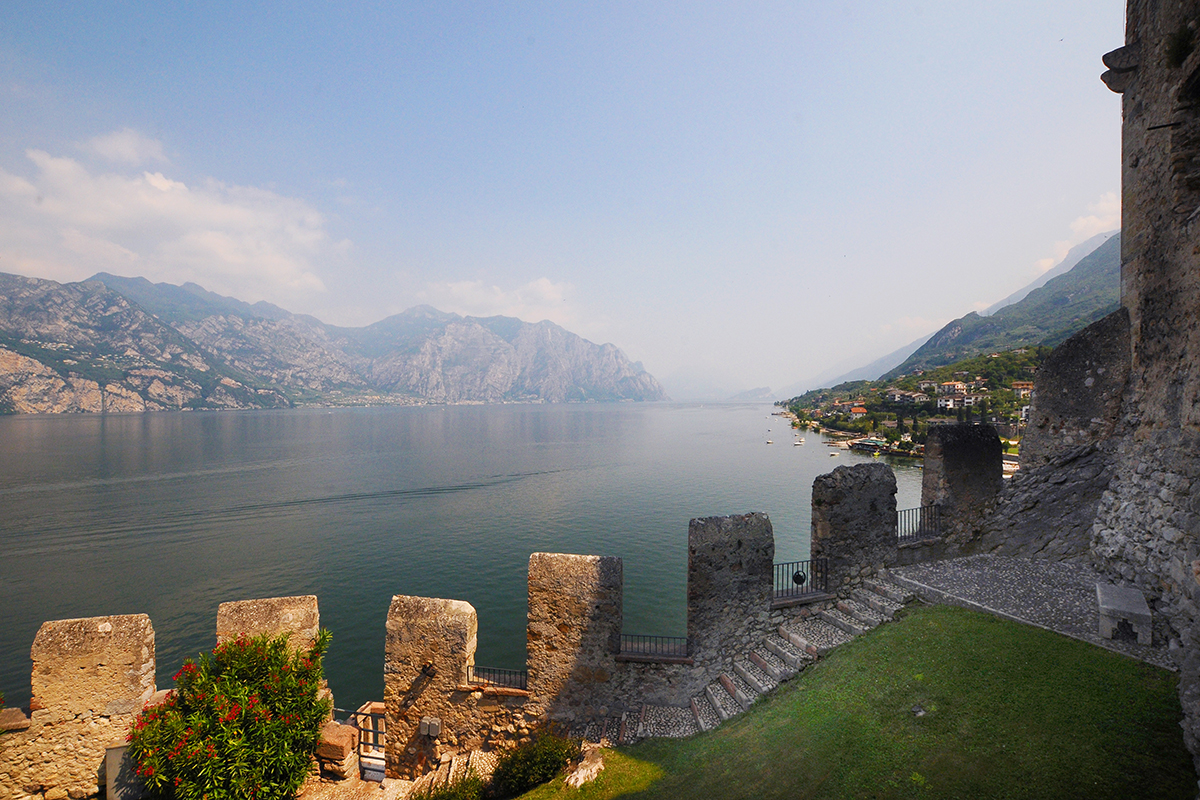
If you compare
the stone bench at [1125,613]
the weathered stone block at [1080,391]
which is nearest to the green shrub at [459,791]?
the stone bench at [1125,613]

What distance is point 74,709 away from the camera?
7.42 meters

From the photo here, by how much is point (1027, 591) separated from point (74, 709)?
17971 mm

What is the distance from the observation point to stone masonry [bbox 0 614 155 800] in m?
7.30

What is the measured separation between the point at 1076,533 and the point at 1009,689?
7.05m

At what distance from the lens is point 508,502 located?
139 feet

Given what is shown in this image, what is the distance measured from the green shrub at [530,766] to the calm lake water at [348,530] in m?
10.1

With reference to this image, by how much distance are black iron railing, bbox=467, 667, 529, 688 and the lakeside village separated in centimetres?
5536

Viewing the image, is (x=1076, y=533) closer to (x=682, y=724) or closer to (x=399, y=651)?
(x=682, y=724)

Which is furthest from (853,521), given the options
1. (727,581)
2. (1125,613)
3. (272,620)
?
(272,620)

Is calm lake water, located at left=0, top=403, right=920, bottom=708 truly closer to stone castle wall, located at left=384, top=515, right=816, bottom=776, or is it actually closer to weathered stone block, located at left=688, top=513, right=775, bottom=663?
stone castle wall, located at left=384, top=515, right=816, bottom=776

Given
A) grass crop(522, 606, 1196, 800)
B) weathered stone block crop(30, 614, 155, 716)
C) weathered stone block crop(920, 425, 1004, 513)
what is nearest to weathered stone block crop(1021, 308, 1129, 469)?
weathered stone block crop(920, 425, 1004, 513)

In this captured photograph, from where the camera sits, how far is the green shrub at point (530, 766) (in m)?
7.48

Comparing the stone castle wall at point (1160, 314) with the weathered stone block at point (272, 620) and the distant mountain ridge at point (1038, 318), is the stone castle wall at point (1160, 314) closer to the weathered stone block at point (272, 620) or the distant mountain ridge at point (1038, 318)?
the weathered stone block at point (272, 620)

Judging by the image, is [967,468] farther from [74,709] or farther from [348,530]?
[348,530]
